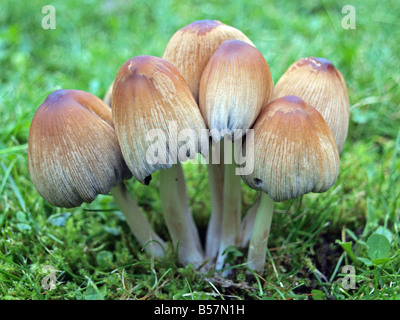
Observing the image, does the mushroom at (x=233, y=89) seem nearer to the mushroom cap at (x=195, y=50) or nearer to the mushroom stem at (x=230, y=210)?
the mushroom cap at (x=195, y=50)

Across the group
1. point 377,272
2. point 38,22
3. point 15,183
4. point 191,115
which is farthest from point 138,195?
point 38,22

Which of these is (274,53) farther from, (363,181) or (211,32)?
(211,32)

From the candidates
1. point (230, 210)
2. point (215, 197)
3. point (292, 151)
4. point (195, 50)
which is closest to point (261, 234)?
point (230, 210)

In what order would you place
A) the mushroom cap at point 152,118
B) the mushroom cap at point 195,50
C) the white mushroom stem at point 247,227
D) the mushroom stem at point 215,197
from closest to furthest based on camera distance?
the mushroom cap at point 152,118, the mushroom cap at point 195,50, the mushroom stem at point 215,197, the white mushroom stem at point 247,227

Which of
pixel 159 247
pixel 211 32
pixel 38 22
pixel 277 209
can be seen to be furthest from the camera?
pixel 38 22

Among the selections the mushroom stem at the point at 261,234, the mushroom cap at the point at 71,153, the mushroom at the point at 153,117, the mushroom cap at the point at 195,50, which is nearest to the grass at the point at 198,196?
the mushroom stem at the point at 261,234

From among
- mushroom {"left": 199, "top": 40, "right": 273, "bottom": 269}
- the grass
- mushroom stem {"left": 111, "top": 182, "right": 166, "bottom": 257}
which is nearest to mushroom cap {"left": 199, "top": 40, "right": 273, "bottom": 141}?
mushroom {"left": 199, "top": 40, "right": 273, "bottom": 269}

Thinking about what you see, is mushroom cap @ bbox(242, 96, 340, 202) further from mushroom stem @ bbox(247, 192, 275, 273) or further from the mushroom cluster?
mushroom stem @ bbox(247, 192, 275, 273)
